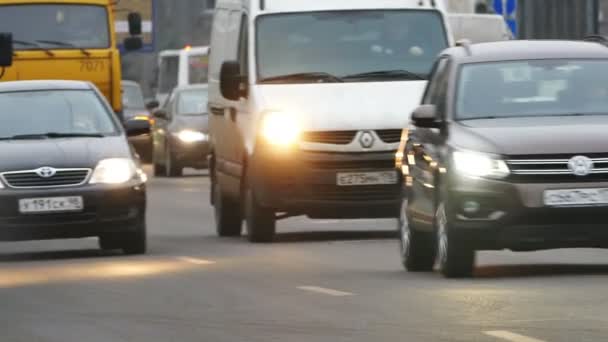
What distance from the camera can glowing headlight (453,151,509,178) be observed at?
1559cm

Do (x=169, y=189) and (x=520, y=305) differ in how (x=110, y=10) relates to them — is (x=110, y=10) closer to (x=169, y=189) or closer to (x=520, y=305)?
(x=169, y=189)

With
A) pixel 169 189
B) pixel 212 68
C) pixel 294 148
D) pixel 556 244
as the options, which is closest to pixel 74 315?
pixel 556 244

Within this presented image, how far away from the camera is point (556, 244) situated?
1561 centimetres

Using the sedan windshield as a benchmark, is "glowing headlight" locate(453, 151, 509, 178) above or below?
above

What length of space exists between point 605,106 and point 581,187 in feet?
4.63

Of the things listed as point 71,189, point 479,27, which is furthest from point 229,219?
point 479,27

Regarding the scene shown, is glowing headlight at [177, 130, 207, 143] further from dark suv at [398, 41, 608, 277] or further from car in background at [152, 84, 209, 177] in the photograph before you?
dark suv at [398, 41, 608, 277]

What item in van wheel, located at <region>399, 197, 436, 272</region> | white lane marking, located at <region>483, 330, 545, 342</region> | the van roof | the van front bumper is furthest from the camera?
the van roof

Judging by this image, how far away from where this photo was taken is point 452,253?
1588 centimetres

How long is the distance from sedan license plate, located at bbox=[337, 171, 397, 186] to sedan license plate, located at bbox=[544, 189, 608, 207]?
633 cm

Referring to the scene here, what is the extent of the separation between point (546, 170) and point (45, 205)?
598 centimetres

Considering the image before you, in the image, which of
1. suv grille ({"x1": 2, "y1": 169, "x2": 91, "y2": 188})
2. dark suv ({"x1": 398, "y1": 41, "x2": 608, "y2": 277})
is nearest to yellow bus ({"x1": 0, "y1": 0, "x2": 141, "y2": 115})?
suv grille ({"x1": 2, "y1": 169, "x2": 91, "y2": 188})

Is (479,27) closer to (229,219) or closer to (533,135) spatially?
(229,219)

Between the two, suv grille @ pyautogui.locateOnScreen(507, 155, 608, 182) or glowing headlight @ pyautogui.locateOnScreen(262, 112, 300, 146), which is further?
glowing headlight @ pyautogui.locateOnScreen(262, 112, 300, 146)
